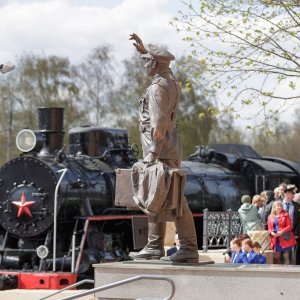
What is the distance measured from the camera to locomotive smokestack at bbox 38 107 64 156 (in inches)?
736

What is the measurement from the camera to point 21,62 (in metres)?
47.7

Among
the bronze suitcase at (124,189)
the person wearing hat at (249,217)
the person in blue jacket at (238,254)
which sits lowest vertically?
the person in blue jacket at (238,254)

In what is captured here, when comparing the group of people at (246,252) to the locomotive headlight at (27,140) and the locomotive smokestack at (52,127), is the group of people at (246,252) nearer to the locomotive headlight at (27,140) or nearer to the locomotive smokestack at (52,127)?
the locomotive headlight at (27,140)

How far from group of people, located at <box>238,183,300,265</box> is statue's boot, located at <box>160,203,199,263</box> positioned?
4670mm

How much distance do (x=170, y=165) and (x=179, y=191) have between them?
15.9 inches

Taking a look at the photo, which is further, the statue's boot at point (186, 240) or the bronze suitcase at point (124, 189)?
the bronze suitcase at point (124, 189)

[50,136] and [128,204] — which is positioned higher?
[50,136]

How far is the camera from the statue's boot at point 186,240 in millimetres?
9969

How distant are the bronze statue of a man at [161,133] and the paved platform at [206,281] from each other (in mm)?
259

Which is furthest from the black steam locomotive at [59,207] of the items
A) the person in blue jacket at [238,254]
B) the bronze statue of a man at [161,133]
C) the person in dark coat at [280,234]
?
the bronze statue of a man at [161,133]

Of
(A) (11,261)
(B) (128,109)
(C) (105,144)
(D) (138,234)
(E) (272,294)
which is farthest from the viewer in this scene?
(B) (128,109)

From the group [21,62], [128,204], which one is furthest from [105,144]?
[21,62]

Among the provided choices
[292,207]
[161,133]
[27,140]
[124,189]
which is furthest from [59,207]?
[161,133]

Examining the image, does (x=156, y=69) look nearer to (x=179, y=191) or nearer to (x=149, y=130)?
(x=149, y=130)
